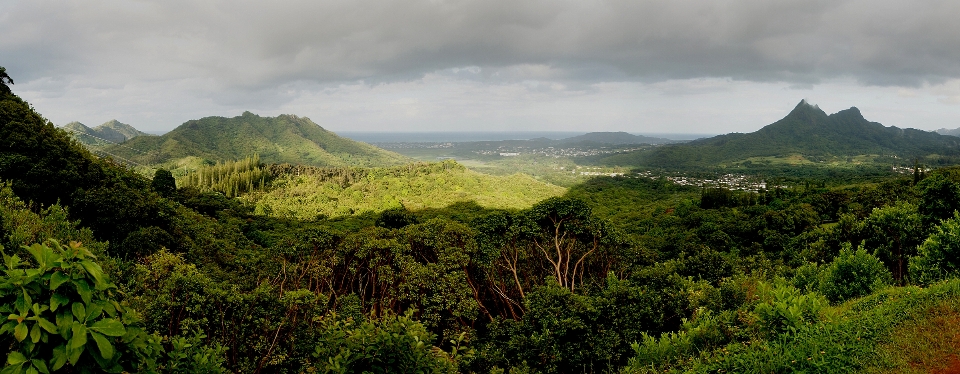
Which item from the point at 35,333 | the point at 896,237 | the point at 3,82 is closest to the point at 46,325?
the point at 35,333

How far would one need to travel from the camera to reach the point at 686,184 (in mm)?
128500

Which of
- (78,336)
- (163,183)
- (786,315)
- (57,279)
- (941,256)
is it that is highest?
(57,279)

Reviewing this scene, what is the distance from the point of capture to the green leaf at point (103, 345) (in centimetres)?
281

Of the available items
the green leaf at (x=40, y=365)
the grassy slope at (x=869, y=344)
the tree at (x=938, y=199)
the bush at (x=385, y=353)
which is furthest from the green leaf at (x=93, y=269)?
the tree at (x=938, y=199)

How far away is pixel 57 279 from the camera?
2.82m

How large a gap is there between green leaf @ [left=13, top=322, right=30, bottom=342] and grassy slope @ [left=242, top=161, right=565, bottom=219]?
7472 centimetres

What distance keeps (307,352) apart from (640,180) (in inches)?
5556

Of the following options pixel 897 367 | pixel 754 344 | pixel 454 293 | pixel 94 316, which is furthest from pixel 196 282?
pixel 897 367

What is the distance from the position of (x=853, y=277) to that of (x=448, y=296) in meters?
12.9

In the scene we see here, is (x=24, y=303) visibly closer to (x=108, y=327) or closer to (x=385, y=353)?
(x=108, y=327)

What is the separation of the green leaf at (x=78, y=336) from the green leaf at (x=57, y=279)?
0.94 feet

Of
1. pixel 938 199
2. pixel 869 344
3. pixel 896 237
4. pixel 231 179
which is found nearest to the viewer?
pixel 869 344

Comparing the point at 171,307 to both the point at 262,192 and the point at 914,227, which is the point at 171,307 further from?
the point at 262,192

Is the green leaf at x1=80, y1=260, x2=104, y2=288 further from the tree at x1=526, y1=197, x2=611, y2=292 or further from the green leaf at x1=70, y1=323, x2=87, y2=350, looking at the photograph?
the tree at x1=526, y1=197, x2=611, y2=292
